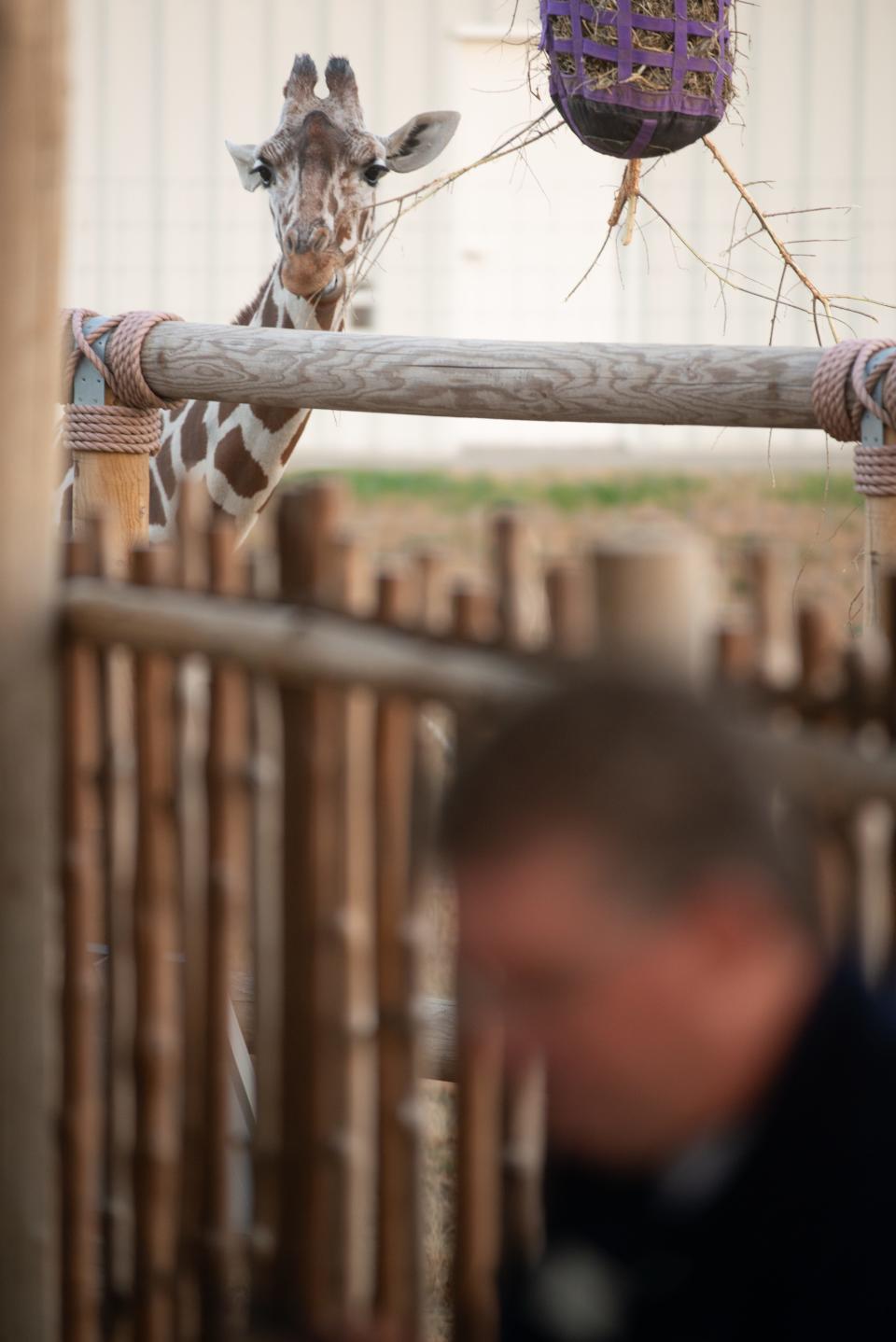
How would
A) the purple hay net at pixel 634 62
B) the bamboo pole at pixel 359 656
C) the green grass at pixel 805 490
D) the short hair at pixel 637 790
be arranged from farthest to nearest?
1. the green grass at pixel 805 490
2. the purple hay net at pixel 634 62
3. the bamboo pole at pixel 359 656
4. the short hair at pixel 637 790

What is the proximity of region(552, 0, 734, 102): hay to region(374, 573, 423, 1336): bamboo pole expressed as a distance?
1965mm

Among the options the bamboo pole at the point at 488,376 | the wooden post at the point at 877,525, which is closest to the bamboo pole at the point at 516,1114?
the wooden post at the point at 877,525

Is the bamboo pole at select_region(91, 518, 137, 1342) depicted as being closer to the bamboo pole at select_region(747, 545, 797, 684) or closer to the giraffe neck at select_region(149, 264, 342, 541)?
the bamboo pole at select_region(747, 545, 797, 684)

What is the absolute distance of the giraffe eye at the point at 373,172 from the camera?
4.55m

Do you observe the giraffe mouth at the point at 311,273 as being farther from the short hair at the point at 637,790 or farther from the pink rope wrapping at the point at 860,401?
the short hair at the point at 637,790

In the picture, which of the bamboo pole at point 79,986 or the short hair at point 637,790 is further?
the bamboo pole at point 79,986

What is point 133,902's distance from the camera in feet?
6.25

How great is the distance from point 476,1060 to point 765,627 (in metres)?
0.47

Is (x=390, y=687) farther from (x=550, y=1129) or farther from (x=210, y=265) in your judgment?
(x=210, y=265)

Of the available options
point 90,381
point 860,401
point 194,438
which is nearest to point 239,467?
point 194,438

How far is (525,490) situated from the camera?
11.1 metres

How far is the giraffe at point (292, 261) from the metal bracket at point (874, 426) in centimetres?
Result: 185

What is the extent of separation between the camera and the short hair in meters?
1.27

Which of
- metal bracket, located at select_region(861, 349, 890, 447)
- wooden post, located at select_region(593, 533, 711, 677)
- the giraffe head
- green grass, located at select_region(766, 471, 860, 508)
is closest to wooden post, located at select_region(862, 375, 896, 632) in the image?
metal bracket, located at select_region(861, 349, 890, 447)
